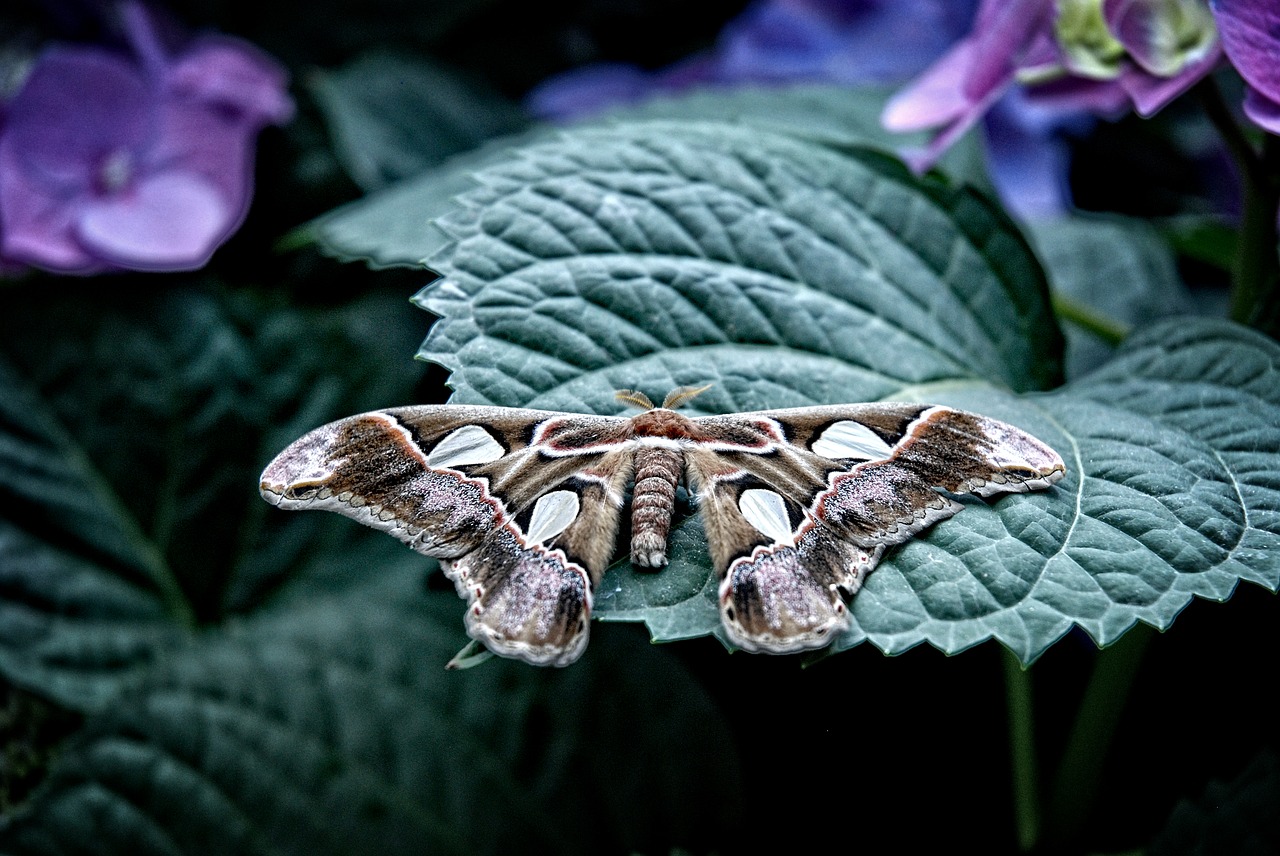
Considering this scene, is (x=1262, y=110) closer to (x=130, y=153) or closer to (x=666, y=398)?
(x=666, y=398)

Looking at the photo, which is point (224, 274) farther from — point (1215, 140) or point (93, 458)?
point (1215, 140)

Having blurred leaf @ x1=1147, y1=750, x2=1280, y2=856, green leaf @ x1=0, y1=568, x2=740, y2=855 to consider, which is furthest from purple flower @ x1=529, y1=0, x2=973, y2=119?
blurred leaf @ x1=1147, y1=750, x2=1280, y2=856

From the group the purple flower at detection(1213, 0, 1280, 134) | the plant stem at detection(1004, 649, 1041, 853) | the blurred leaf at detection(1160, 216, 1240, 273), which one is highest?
the purple flower at detection(1213, 0, 1280, 134)

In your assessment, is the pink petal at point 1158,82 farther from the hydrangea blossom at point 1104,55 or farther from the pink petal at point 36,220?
the pink petal at point 36,220

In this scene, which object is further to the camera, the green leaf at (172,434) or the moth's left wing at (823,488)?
the green leaf at (172,434)

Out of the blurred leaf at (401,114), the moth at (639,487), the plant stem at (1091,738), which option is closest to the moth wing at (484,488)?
the moth at (639,487)

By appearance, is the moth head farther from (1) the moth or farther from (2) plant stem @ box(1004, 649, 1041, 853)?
(2) plant stem @ box(1004, 649, 1041, 853)
